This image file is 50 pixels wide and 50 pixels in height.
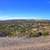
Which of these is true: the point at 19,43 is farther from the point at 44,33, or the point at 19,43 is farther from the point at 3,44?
the point at 44,33

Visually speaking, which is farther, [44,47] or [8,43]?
[8,43]

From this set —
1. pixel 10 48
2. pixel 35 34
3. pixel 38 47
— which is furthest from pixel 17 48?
pixel 35 34

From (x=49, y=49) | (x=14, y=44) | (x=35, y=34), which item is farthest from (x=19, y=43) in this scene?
(x=35, y=34)

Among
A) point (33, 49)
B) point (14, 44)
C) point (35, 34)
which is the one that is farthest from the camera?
point (35, 34)

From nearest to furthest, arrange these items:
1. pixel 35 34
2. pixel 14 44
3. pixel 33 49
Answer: pixel 33 49
pixel 14 44
pixel 35 34

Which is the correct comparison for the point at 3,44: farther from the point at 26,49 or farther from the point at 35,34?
the point at 35,34

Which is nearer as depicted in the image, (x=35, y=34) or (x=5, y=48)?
(x=5, y=48)

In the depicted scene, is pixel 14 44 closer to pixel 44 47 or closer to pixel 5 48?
pixel 5 48

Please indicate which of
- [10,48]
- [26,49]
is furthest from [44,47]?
[10,48]
